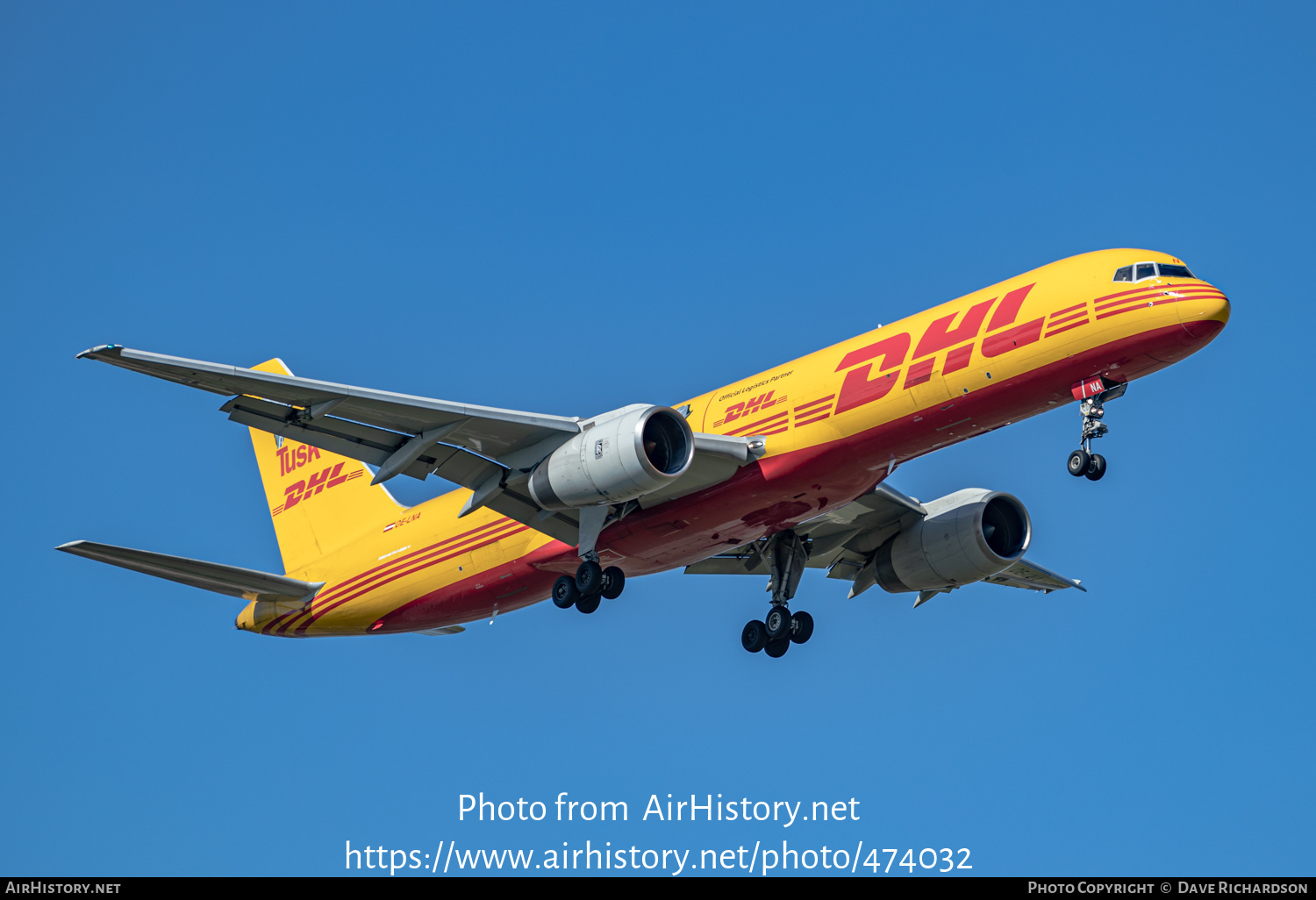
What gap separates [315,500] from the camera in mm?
37250

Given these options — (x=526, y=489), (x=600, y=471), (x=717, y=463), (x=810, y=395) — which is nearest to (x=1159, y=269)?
(x=810, y=395)

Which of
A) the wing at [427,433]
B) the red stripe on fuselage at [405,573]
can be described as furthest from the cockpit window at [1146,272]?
the red stripe on fuselage at [405,573]

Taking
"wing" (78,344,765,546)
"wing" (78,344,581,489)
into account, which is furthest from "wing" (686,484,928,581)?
"wing" (78,344,581,489)

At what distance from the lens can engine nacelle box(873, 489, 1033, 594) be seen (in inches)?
1310

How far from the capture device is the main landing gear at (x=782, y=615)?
32.9 metres

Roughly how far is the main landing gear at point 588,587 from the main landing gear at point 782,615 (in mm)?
4383

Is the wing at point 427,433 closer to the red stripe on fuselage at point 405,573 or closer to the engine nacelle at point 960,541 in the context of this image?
the red stripe on fuselage at point 405,573

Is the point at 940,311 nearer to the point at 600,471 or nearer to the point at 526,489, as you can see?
the point at 600,471

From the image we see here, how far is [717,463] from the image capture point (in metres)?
28.3

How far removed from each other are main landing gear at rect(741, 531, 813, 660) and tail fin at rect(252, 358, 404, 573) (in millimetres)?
9192

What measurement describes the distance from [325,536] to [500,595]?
21.1 feet

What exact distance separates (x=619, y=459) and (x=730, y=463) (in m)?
2.52

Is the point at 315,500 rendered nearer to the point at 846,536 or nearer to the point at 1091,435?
the point at 846,536

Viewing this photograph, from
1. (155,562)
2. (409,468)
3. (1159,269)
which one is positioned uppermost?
(1159,269)
